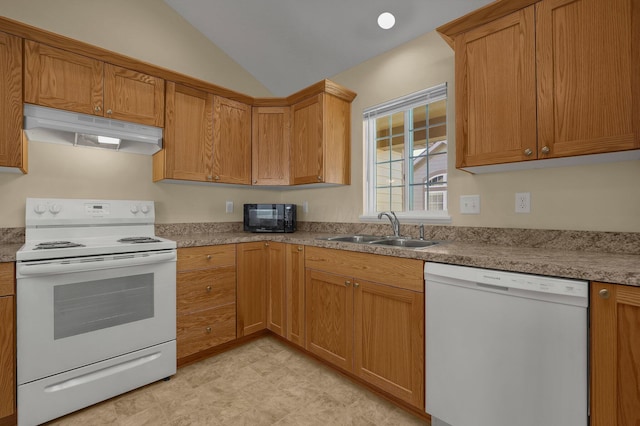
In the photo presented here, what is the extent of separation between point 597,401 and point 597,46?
145cm

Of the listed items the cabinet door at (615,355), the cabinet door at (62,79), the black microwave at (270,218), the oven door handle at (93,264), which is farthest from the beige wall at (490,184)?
the cabinet door at (62,79)

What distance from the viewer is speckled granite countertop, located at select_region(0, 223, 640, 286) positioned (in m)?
1.12

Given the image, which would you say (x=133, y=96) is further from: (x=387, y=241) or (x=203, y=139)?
(x=387, y=241)

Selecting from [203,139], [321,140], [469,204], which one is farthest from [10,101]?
[469,204]

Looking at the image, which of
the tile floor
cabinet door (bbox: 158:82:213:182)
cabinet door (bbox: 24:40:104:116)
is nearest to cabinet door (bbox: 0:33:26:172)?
cabinet door (bbox: 24:40:104:116)

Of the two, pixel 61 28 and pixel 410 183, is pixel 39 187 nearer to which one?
pixel 61 28

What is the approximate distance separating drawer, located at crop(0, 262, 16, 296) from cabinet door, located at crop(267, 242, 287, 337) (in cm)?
154

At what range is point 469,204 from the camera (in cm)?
200

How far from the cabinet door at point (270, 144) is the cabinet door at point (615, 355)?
2.35m

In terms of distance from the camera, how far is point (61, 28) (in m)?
2.18

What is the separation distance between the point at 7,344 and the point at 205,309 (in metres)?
1.03

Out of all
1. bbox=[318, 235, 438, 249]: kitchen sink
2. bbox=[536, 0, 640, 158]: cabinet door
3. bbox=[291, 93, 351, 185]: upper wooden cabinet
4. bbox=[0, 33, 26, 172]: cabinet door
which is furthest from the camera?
bbox=[291, 93, 351, 185]: upper wooden cabinet

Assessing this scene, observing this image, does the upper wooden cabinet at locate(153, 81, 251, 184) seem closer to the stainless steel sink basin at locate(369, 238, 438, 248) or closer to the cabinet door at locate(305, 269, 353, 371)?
the cabinet door at locate(305, 269, 353, 371)

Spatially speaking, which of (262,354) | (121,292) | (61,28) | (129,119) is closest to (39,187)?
(129,119)
